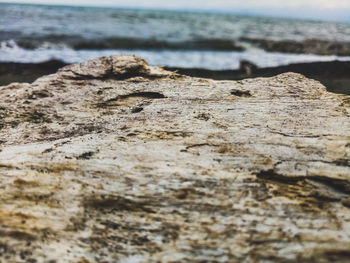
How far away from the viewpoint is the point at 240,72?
58.4ft

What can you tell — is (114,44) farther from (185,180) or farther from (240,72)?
(185,180)

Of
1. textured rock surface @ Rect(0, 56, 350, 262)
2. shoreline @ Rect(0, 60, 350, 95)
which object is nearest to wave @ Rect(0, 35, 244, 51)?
shoreline @ Rect(0, 60, 350, 95)

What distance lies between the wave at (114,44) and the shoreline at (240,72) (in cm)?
698

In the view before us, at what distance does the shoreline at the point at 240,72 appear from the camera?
1473 cm

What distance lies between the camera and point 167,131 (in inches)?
199

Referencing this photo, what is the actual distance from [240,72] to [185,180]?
1510cm

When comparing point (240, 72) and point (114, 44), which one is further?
point (114, 44)

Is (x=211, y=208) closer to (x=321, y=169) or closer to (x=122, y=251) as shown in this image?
A: (x=122, y=251)

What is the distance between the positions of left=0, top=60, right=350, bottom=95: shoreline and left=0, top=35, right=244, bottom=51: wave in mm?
6978

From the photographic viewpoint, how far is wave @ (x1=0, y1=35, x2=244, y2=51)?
23409 mm

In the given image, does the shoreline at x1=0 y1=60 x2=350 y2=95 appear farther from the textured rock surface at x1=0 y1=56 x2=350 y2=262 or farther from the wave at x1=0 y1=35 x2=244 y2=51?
the textured rock surface at x1=0 y1=56 x2=350 y2=262

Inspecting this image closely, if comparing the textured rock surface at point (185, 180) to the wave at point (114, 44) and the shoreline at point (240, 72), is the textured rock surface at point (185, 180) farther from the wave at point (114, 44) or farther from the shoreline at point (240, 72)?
the wave at point (114, 44)

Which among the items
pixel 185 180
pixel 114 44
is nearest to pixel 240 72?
pixel 114 44

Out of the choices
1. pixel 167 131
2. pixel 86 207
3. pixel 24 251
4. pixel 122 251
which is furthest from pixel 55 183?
pixel 167 131
